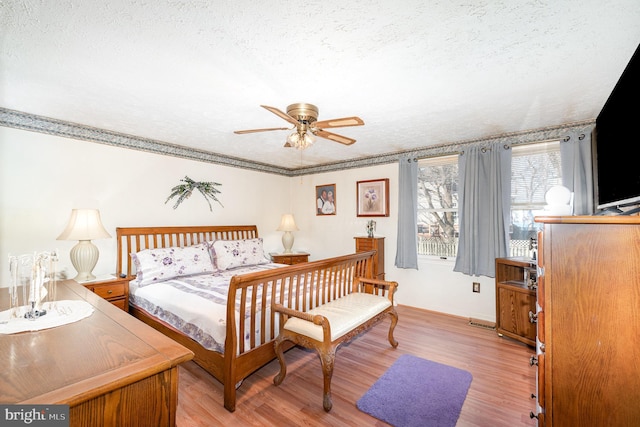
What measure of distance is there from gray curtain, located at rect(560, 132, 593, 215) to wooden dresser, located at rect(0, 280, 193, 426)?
3.76 metres

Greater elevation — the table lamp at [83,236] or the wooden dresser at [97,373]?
the table lamp at [83,236]

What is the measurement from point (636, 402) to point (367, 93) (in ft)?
7.49

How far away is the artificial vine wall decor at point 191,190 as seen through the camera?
394cm

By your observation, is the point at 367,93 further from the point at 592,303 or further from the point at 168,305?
the point at 168,305

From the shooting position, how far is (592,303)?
114cm

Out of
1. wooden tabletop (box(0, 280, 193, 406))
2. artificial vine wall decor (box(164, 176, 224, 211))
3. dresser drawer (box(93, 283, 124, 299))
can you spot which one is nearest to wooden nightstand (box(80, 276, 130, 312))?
dresser drawer (box(93, 283, 124, 299))

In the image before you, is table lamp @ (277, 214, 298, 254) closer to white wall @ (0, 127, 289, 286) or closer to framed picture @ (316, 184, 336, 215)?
framed picture @ (316, 184, 336, 215)

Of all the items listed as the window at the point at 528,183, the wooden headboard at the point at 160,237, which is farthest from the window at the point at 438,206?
the wooden headboard at the point at 160,237

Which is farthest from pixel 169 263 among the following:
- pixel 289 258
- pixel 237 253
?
pixel 289 258

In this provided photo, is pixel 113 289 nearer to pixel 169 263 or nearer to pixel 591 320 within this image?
pixel 169 263

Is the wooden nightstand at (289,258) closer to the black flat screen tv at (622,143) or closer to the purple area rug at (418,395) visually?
the purple area rug at (418,395)

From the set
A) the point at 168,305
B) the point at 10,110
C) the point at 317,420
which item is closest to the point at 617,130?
the point at 317,420

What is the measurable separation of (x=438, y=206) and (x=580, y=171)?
1.58 m

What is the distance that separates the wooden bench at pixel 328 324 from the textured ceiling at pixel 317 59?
1775mm
